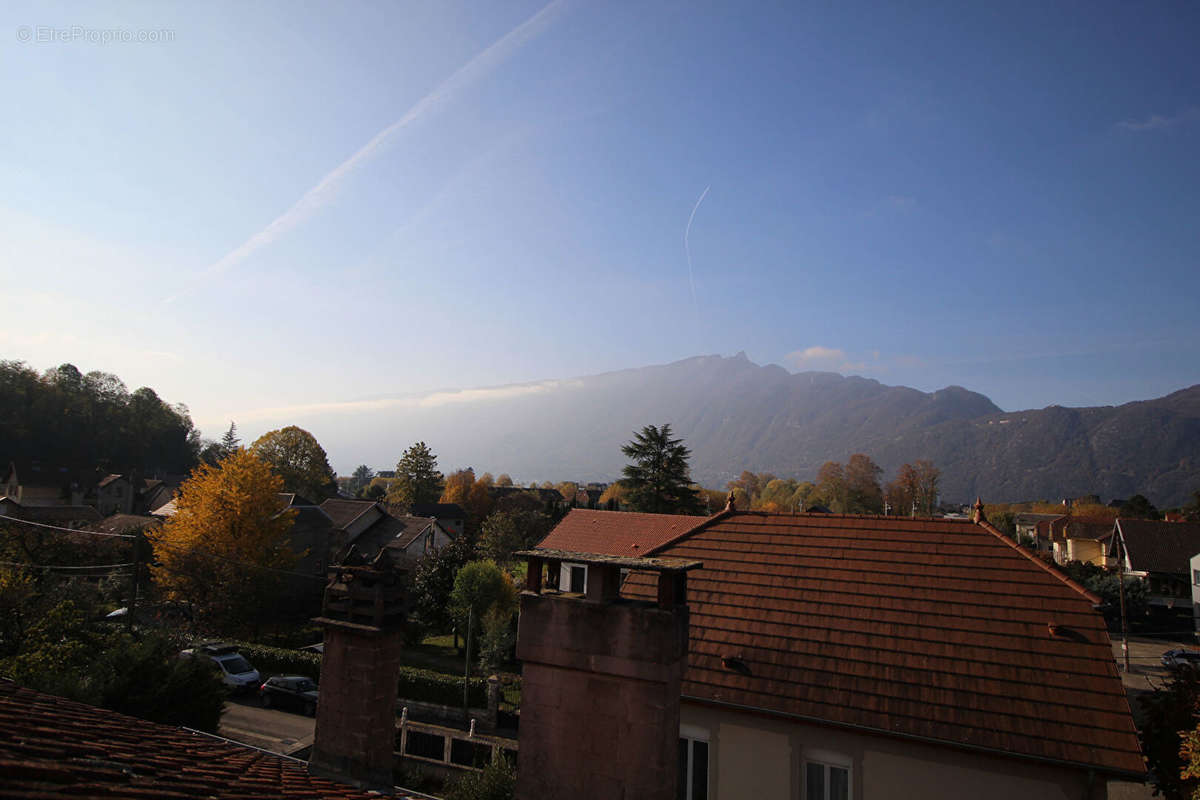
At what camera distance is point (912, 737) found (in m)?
9.22

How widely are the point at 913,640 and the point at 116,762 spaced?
11018 mm

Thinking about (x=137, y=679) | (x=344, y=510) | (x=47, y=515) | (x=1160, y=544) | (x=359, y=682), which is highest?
(x=359, y=682)

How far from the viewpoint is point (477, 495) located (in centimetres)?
8638

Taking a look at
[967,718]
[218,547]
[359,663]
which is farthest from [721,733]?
[218,547]

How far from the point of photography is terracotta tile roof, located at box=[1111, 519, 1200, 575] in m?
45.5

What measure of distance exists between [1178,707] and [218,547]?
107 ft

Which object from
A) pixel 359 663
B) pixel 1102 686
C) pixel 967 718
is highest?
pixel 359 663

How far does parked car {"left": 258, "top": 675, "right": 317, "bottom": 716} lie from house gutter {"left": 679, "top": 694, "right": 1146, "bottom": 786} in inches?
680

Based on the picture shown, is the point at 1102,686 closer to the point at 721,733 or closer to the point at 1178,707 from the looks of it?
the point at 1178,707

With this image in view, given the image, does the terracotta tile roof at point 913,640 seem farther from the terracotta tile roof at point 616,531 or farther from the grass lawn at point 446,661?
the terracotta tile roof at point 616,531

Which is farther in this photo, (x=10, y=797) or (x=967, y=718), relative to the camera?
(x=967, y=718)

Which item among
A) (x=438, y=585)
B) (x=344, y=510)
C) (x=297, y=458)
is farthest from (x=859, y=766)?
(x=297, y=458)

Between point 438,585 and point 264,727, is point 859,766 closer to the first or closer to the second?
point 264,727

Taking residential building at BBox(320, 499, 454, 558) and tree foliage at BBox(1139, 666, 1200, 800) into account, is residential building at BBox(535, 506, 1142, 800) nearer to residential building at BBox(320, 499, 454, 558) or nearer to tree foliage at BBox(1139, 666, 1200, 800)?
tree foliage at BBox(1139, 666, 1200, 800)
